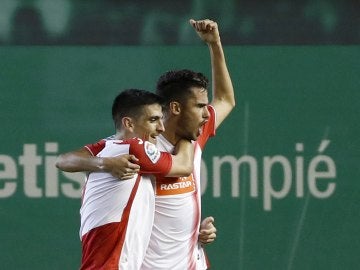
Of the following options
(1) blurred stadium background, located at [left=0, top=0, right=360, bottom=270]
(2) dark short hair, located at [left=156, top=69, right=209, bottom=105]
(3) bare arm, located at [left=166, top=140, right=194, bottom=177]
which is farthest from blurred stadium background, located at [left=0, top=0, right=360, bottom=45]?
(3) bare arm, located at [left=166, top=140, right=194, bottom=177]

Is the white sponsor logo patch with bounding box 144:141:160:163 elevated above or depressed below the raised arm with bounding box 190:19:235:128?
below

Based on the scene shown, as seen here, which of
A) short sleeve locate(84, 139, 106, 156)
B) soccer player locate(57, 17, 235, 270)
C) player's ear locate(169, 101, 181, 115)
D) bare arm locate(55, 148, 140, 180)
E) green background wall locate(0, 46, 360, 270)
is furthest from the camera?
green background wall locate(0, 46, 360, 270)

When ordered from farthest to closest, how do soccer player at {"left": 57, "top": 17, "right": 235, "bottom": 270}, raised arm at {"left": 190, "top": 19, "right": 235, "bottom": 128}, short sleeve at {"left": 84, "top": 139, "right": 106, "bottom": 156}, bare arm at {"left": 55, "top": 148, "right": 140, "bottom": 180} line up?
raised arm at {"left": 190, "top": 19, "right": 235, "bottom": 128}, soccer player at {"left": 57, "top": 17, "right": 235, "bottom": 270}, short sleeve at {"left": 84, "top": 139, "right": 106, "bottom": 156}, bare arm at {"left": 55, "top": 148, "right": 140, "bottom": 180}

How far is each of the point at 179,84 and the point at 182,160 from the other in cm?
39

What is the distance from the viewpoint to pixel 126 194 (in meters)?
5.16

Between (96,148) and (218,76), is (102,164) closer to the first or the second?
(96,148)

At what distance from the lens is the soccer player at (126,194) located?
5148 millimetres

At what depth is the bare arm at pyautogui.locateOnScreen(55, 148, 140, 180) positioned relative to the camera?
16.8 ft

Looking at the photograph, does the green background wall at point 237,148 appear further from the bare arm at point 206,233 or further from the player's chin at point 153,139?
the player's chin at point 153,139

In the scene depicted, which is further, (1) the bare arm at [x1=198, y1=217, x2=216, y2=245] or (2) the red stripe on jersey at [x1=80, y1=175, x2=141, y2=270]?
(1) the bare arm at [x1=198, y1=217, x2=216, y2=245]

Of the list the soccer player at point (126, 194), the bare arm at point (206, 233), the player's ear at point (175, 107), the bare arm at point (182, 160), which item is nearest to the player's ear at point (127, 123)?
the soccer player at point (126, 194)

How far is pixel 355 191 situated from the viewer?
764 cm

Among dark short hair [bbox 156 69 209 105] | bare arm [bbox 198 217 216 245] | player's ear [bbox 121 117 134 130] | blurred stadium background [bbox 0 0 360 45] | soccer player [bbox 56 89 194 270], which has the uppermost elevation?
blurred stadium background [bbox 0 0 360 45]

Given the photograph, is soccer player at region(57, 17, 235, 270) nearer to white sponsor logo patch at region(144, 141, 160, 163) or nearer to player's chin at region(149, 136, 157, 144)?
player's chin at region(149, 136, 157, 144)
